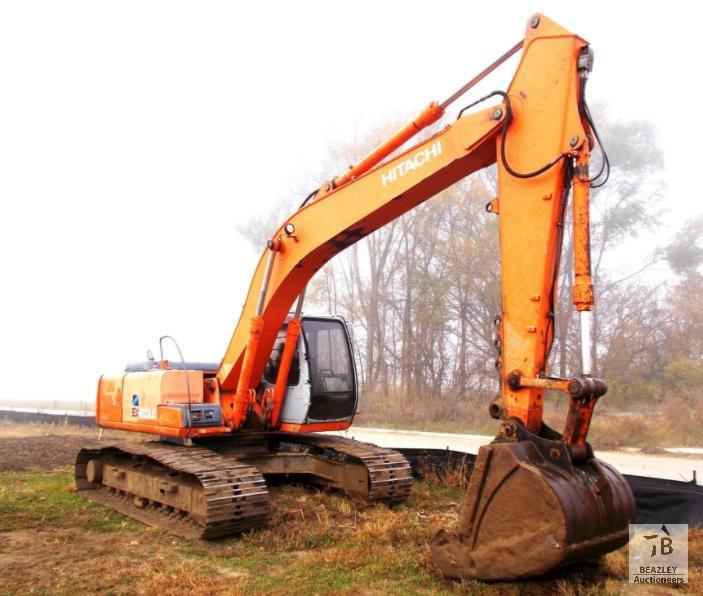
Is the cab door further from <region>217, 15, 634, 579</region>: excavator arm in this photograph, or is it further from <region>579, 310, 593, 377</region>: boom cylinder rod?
<region>579, 310, 593, 377</region>: boom cylinder rod

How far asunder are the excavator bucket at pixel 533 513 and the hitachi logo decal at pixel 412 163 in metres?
2.47

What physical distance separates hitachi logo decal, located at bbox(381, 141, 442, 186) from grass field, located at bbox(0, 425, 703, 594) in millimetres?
3185

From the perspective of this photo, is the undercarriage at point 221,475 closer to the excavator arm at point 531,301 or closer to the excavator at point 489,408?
the excavator at point 489,408

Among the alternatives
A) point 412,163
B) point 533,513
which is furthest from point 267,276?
point 533,513

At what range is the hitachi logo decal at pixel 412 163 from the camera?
558 cm

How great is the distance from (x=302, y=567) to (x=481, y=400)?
17.4m

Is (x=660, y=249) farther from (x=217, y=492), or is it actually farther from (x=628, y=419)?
(x=217, y=492)

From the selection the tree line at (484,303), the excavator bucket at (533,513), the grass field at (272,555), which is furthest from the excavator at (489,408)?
the tree line at (484,303)

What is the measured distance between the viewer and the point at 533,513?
12.9ft

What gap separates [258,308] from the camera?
7359mm

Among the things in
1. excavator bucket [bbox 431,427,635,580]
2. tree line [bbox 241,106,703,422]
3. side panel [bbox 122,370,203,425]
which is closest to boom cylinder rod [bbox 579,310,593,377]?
excavator bucket [bbox 431,427,635,580]

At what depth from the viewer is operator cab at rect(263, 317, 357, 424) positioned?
8.03 metres

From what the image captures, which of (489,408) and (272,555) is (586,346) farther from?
(272,555)

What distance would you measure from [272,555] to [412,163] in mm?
3584
